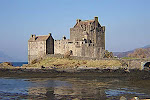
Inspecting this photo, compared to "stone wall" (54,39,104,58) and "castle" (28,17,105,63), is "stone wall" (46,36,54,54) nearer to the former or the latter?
"castle" (28,17,105,63)

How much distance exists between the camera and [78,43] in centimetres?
6800

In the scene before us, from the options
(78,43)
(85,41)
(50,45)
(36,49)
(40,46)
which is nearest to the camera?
(78,43)

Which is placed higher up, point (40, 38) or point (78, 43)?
point (40, 38)

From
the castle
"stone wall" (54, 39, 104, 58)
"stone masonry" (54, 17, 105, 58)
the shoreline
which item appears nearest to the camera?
→ the shoreline

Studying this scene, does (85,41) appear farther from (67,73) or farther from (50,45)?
(67,73)

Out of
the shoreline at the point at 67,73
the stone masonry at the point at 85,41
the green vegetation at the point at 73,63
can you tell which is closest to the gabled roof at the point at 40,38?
the stone masonry at the point at 85,41

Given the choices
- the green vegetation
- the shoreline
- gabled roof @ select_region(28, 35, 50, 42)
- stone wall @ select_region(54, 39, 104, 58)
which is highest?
gabled roof @ select_region(28, 35, 50, 42)

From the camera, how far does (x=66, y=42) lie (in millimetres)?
71625

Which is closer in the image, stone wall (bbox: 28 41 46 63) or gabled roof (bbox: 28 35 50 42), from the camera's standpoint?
stone wall (bbox: 28 41 46 63)

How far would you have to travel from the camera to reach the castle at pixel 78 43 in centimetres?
6694

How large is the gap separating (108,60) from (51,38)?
23.1m

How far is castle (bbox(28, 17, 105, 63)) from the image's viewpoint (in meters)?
66.9

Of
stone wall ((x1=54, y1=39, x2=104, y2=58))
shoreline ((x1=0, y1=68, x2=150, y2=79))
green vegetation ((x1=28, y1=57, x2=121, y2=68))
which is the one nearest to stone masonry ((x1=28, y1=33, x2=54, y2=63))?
stone wall ((x1=54, y1=39, x2=104, y2=58))

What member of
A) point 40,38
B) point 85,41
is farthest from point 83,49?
point 40,38
